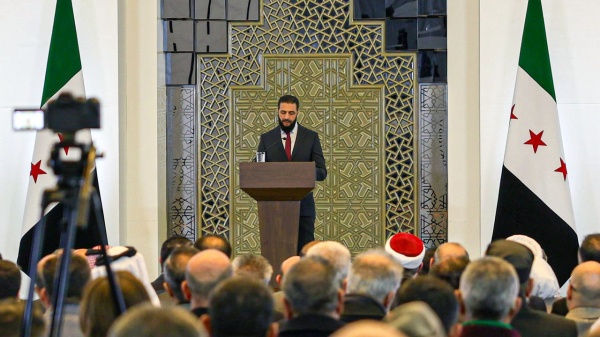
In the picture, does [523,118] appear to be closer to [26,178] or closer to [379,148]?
[379,148]

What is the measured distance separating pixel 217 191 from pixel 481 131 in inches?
100

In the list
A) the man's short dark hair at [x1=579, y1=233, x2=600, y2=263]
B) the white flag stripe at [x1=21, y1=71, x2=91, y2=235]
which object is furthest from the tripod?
the white flag stripe at [x1=21, y1=71, x2=91, y2=235]

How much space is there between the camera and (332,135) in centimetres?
696

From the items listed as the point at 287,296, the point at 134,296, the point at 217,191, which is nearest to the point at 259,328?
the point at 287,296

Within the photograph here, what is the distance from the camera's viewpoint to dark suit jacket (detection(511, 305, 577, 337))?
2.62m

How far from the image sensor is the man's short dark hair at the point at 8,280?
117 inches

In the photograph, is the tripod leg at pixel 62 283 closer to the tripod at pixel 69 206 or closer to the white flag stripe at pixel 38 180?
the tripod at pixel 69 206

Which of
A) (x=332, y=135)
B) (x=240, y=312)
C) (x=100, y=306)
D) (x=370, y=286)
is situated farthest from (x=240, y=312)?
(x=332, y=135)

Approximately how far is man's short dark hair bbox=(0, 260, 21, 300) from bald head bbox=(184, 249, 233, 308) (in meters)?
0.82

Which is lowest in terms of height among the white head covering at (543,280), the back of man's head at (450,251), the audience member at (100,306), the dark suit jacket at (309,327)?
the white head covering at (543,280)

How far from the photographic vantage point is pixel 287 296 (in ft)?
7.73

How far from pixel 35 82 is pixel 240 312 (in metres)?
5.14

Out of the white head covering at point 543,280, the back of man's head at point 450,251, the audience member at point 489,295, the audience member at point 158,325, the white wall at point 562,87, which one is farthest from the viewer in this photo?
the white wall at point 562,87

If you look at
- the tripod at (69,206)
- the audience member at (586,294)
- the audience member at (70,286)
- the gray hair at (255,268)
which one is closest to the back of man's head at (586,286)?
the audience member at (586,294)
